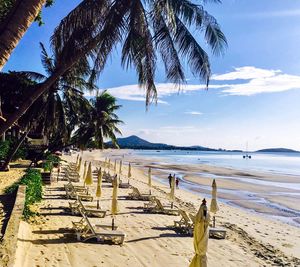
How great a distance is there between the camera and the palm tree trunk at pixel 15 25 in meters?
4.74

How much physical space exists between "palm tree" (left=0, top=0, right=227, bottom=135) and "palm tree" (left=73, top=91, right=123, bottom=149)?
21357mm

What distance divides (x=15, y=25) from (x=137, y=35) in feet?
13.4

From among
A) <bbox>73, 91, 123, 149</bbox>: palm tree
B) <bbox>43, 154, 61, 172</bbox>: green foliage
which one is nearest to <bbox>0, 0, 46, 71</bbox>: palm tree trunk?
<bbox>43, 154, 61, 172</bbox>: green foliage

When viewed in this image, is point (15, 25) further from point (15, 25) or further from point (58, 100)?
point (58, 100)

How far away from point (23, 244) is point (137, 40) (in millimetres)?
5280

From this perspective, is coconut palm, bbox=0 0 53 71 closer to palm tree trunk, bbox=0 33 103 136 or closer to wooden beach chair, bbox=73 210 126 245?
palm tree trunk, bbox=0 33 103 136

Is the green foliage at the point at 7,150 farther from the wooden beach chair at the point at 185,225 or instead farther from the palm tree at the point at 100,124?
the wooden beach chair at the point at 185,225

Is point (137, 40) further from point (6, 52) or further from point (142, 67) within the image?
point (6, 52)

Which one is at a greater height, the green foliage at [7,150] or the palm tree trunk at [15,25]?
the palm tree trunk at [15,25]

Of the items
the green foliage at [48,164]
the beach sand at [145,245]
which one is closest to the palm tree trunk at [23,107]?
the beach sand at [145,245]

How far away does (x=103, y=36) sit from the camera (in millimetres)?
7762

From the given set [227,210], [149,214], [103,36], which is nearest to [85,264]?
[103,36]

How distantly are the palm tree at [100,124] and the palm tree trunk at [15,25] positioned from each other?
81.7ft

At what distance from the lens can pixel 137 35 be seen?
8555 mm
